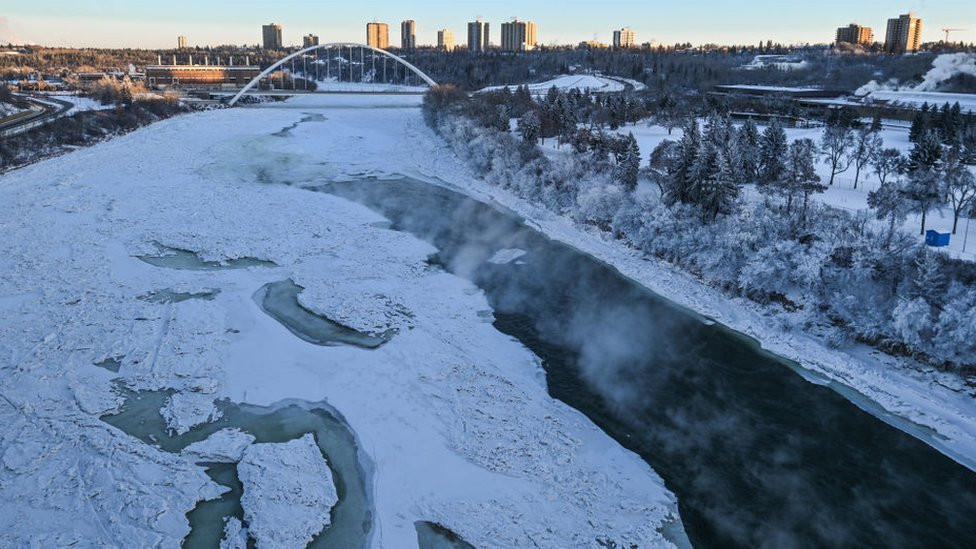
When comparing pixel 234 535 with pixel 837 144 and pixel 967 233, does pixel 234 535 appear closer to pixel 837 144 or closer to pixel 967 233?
pixel 967 233

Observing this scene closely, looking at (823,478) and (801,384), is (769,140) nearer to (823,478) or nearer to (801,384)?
(801,384)

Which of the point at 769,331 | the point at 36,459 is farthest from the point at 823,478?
the point at 36,459

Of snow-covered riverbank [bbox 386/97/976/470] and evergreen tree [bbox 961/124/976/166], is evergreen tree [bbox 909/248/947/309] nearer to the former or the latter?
snow-covered riverbank [bbox 386/97/976/470]

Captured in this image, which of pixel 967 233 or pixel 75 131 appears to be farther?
pixel 75 131

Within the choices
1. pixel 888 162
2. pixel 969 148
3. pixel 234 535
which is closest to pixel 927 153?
pixel 888 162

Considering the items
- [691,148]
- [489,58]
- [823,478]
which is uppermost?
[489,58]

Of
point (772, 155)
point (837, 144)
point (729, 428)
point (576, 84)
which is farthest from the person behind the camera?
point (576, 84)
